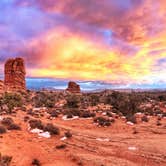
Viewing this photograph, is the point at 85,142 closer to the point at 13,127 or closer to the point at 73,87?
the point at 13,127

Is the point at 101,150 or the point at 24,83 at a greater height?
the point at 24,83

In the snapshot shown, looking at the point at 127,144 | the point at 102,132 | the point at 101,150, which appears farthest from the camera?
the point at 102,132

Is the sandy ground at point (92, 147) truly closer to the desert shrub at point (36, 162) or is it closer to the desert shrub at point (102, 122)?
the desert shrub at point (36, 162)

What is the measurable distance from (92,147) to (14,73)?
45.1 m

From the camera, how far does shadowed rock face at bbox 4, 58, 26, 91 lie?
56031mm

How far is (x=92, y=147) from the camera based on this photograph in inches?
538

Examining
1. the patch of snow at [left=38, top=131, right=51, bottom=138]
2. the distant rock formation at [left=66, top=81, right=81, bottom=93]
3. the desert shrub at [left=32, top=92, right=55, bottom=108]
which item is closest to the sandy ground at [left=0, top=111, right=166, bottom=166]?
the patch of snow at [left=38, top=131, right=51, bottom=138]

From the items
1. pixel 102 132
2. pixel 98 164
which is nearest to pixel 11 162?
pixel 98 164

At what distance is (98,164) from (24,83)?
160 ft

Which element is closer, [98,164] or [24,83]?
[98,164]

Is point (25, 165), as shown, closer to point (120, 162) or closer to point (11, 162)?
point (11, 162)

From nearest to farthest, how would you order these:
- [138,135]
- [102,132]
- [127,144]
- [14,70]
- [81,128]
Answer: [127,144] → [138,135] → [102,132] → [81,128] → [14,70]

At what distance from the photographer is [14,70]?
184 feet

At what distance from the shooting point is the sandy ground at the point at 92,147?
38.4 feet
